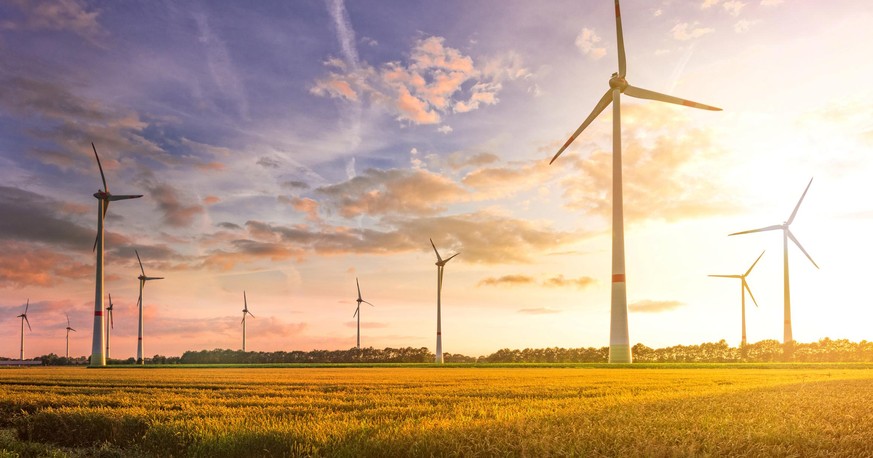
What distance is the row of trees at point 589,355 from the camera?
109 meters

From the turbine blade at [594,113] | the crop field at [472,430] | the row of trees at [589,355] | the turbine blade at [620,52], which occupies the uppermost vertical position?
the turbine blade at [620,52]

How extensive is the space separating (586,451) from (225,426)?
29.8 ft

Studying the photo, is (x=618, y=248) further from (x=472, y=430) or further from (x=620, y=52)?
→ (x=472, y=430)

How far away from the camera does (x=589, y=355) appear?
437 ft

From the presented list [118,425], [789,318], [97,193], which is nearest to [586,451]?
[118,425]

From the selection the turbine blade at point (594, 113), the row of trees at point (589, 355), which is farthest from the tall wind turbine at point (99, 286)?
the turbine blade at point (594, 113)

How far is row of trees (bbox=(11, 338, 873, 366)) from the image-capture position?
109 m

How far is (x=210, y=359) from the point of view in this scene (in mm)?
178500

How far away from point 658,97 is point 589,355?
65451 millimetres

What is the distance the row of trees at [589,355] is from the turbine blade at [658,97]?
45.2m

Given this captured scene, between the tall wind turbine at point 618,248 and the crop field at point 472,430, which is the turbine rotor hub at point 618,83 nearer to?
the tall wind turbine at point 618,248

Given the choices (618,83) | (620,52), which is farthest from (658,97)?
(620,52)

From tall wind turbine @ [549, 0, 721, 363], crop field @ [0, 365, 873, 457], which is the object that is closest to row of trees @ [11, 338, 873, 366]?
tall wind turbine @ [549, 0, 721, 363]

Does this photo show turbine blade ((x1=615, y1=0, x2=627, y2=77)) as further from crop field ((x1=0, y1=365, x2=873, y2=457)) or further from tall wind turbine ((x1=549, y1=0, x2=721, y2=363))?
crop field ((x1=0, y1=365, x2=873, y2=457))
